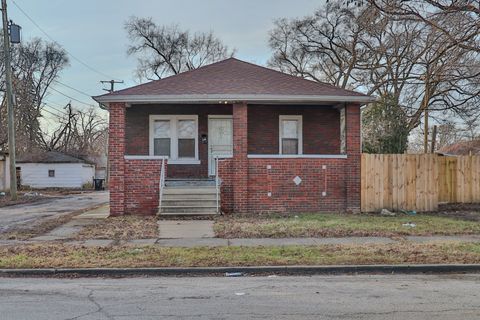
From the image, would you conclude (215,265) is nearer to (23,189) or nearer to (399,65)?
(399,65)

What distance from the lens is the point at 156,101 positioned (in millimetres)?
17125

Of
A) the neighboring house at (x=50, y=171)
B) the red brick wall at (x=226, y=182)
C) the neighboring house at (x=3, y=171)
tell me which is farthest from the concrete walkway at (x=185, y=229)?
the neighboring house at (x=50, y=171)

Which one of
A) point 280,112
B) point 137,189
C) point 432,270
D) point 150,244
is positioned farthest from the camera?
point 280,112

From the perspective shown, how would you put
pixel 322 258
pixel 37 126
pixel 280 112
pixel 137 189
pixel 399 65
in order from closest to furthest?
1. pixel 322 258
2. pixel 137 189
3. pixel 280 112
4. pixel 399 65
5. pixel 37 126

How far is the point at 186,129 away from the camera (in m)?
19.2

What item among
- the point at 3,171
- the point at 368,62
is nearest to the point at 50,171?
the point at 3,171

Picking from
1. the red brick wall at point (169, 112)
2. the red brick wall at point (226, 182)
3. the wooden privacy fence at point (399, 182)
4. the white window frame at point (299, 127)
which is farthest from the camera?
the white window frame at point (299, 127)

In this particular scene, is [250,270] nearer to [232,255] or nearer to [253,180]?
[232,255]

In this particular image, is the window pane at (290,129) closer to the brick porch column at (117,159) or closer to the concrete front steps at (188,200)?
the concrete front steps at (188,200)

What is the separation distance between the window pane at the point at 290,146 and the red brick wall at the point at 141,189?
5.08 m

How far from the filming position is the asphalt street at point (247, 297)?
6000 millimetres

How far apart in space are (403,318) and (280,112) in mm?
13975

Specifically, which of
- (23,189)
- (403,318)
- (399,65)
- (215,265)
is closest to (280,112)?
(215,265)

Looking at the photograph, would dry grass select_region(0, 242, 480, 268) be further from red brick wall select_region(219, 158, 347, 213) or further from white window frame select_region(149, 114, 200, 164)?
white window frame select_region(149, 114, 200, 164)
